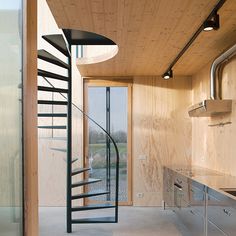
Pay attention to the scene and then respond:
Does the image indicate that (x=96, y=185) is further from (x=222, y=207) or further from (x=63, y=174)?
(x=222, y=207)

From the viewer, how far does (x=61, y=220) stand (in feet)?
18.3

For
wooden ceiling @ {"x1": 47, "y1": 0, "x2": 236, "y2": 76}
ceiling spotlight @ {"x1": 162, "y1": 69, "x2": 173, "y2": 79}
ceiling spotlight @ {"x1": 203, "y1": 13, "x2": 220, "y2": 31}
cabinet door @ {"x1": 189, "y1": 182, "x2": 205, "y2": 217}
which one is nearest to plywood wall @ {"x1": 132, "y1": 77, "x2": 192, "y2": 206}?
ceiling spotlight @ {"x1": 162, "y1": 69, "x2": 173, "y2": 79}

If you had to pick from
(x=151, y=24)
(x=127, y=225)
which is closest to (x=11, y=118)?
(x=151, y=24)

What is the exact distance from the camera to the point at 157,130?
655 cm

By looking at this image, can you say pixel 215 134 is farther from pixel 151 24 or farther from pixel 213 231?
pixel 151 24

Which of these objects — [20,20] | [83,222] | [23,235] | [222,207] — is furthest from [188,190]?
[20,20]

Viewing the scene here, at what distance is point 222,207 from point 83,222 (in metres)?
2.76

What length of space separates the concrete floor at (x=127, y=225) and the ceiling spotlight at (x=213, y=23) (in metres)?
2.96

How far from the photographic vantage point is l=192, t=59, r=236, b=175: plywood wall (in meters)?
4.32

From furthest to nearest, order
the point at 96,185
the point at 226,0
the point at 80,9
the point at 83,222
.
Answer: the point at 96,185, the point at 83,222, the point at 80,9, the point at 226,0

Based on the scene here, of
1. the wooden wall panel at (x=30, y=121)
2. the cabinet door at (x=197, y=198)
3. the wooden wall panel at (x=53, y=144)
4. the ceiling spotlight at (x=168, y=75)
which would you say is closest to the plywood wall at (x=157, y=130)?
the ceiling spotlight at (x=168, y=75)

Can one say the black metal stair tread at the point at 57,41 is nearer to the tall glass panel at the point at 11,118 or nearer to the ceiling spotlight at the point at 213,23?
the ceiling spotlight at the point at 213,23

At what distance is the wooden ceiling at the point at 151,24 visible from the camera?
3041mm

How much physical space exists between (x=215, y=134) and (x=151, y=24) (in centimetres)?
219
